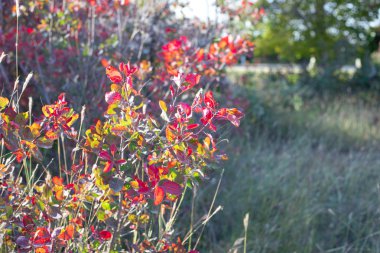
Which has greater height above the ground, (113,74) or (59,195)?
(113,74)

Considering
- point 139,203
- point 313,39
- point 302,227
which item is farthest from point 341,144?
point 313,39

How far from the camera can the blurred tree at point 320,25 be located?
1206 centimetres

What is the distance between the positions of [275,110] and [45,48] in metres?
3.93

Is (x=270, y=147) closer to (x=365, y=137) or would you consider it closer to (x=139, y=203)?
(x=365, y=137)

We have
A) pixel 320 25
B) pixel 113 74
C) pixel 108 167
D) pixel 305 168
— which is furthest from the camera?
pixel 320 25

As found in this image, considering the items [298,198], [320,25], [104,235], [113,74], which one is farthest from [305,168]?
[320,25]

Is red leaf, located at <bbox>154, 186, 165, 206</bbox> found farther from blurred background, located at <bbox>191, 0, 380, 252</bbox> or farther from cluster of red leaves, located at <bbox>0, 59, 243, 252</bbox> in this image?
blurred background, located at <bbox>191, 0, 380, 252</bbox>

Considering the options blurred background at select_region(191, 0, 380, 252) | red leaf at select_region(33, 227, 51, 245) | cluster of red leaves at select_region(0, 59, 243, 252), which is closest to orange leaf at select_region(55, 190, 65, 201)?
cluster of red leaves at select_region(0, 59, 243, 252)

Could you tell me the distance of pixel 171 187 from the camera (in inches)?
67.6

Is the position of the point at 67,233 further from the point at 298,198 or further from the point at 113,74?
the point at 298,198

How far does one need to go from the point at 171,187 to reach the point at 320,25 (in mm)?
11312

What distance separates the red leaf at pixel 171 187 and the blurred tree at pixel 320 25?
1022cm

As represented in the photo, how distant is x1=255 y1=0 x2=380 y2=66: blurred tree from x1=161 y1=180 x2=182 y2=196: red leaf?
10.2 m

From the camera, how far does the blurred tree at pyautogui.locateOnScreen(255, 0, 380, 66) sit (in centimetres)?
1206
